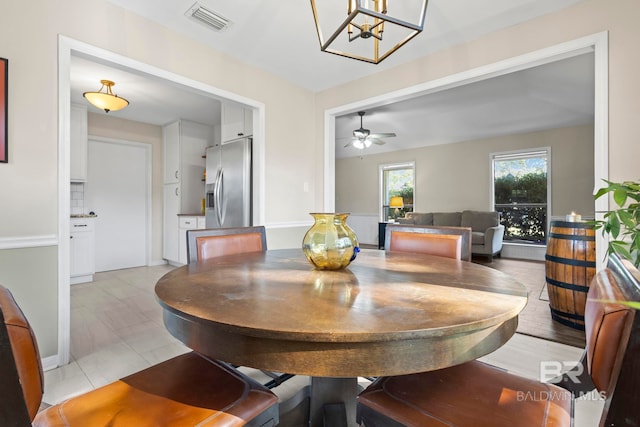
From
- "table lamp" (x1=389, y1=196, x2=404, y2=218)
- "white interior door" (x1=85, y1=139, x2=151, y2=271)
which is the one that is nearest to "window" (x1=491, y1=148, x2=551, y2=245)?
"table lamp" (x1=389, y1=196, x2=404, y2=218)

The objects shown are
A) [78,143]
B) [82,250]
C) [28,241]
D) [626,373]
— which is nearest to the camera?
[626,373]

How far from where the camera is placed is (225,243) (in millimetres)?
1686

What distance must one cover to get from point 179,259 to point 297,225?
2311 mm

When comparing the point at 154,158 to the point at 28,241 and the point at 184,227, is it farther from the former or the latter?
the point at 28,241

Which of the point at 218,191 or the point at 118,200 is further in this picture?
the point at 118,200

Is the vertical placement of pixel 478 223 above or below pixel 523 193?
below

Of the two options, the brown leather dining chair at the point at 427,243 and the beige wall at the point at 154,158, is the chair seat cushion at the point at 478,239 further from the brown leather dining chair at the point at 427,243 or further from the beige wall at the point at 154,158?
the beige wall at the point at 154,158

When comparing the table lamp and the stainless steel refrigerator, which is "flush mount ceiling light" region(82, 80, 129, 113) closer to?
the stainless steel refrigerator

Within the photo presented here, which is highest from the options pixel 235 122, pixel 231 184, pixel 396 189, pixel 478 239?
pixel 235 122

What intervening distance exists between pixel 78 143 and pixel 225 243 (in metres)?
3.75

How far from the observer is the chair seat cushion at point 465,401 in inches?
29.5

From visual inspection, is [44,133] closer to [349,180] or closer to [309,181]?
[309,181]

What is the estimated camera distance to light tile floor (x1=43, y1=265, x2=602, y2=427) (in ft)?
5.57

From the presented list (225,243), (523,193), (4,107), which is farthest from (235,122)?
(523,193)
